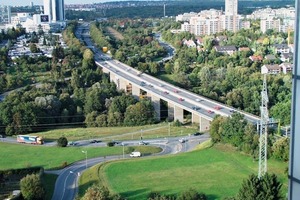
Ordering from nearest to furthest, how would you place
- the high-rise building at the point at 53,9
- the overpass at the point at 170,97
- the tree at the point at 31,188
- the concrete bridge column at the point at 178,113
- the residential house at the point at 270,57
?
1. the tree at the point at 31,188
2. the overpass at the point at 170,97
3. the concrete bridge column at the point at 178,113
4. the residential house at the point at 270,57
5. the high-rise building at the point at 53,9

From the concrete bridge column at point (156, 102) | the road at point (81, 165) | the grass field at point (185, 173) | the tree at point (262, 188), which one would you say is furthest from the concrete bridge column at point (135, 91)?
the tree at point (262, 188)

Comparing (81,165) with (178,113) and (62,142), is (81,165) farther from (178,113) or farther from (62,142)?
(178,113)

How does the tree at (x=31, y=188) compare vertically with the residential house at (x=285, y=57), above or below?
below

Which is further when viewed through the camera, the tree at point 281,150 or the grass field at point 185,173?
the tree at point 281,150

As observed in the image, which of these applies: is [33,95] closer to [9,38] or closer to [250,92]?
[250,92]

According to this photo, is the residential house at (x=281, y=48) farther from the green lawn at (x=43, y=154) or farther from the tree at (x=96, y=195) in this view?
the tree at (x=96, y=195)

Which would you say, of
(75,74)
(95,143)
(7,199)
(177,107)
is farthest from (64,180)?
(75,74)

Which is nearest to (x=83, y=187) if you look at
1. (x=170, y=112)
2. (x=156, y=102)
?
(x=170, y=112)
